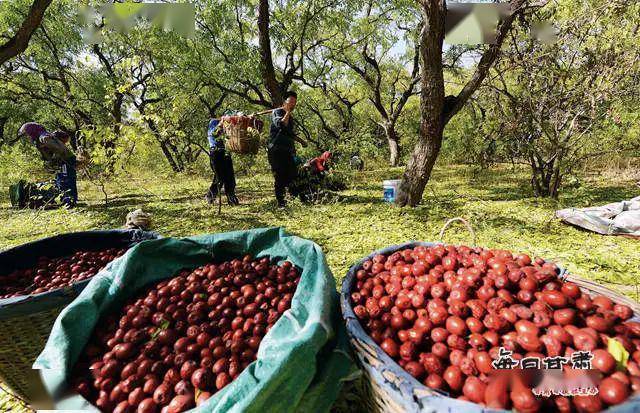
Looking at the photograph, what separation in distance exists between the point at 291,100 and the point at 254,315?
5.57m

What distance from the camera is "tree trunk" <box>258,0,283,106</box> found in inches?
387

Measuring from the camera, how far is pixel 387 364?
4.93ft

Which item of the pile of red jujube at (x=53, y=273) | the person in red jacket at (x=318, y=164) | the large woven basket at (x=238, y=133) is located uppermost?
the large woven basket at (x=238, y=133)

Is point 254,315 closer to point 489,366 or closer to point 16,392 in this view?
point 489,366

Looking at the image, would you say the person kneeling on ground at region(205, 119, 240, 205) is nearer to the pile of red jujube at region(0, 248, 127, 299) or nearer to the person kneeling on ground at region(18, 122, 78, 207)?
the person kneeling on ground at region(18, 122, 78, 207)

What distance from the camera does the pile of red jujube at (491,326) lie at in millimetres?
1356

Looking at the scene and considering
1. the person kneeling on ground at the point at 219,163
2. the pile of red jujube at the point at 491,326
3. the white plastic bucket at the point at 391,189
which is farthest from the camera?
the white plastic bucket at the point at 391,189

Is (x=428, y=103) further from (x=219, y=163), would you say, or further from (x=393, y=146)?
(x=393, y=146)

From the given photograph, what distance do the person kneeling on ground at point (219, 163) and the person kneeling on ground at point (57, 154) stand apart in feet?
10.8

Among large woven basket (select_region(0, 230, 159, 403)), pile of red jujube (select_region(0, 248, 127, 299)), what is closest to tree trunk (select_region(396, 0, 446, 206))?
pile of red jujube (select_region(0, 248, 127, 299))

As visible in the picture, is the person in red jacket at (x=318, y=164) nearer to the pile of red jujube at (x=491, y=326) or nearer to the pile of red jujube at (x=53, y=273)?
the pile of red jujube at (x=53, y=273)

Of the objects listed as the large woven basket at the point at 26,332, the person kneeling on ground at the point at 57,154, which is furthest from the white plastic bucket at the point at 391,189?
the person kneeling on ground at the point at 57,154

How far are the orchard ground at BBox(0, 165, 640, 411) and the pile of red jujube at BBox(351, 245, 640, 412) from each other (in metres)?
0.65

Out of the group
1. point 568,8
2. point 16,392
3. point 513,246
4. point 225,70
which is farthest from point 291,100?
point 225,70
